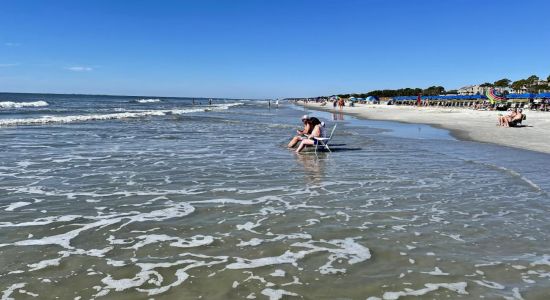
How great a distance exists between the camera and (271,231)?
5.77 m

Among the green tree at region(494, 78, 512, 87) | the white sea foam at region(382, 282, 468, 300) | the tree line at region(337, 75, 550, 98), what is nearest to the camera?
the white sea foam at region(382, 282, 468, 300)

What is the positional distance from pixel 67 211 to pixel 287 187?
3937 millimetres

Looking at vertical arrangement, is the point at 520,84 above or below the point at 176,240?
above

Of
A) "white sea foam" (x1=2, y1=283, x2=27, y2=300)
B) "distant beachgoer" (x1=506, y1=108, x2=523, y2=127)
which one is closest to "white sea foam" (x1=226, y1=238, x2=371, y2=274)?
"white sea foam" (x1=2, y1=283, x2=27, y2=300)

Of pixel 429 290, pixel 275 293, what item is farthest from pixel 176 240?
pixel 429 290

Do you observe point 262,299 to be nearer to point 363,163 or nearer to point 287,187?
point 287,187

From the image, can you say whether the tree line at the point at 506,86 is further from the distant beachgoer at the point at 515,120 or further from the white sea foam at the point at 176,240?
the white sea foam at the point at 176,240

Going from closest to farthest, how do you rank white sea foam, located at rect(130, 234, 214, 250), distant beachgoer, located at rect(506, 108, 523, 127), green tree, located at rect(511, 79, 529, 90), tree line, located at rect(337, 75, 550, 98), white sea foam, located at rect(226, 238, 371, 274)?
1. white sea foam, located at rect(226, 238, 371, 274)
2. white sea foam, located at rect(130, 234, 214, 250)
3. distant beachgoer, located at rect(506, 108, 523, 127)
4. tree line, located at rect(337, 75, 550, 98)
5. green tree, located at rect(511, 79, 529, 90)

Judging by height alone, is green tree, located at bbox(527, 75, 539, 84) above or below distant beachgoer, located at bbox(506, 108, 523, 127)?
above

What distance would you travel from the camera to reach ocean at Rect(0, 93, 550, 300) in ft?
13.5

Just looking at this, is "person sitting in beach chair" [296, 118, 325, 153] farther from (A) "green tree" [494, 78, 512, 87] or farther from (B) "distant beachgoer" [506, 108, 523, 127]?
(A) "green tree" [494, 78, 512, 87]

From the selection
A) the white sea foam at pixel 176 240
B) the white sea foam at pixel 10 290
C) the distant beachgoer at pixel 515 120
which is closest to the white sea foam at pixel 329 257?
the white sea foam at pixel 176 240

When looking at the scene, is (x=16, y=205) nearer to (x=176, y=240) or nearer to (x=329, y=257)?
(x=176, y=240)

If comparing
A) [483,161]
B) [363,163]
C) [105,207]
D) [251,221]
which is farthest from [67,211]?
[483,161]
